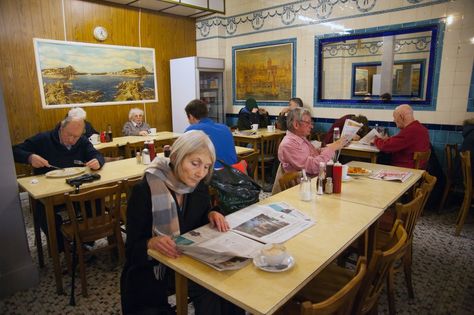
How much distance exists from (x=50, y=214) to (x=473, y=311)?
10.3 ft

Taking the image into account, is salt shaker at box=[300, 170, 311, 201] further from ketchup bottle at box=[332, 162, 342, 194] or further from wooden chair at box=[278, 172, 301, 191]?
wooden chair at box=[278, 172, 301, 191]

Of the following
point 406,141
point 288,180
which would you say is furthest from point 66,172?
point 406,141

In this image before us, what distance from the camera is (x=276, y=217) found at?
1.87 meters

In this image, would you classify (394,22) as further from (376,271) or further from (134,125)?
(376,271)

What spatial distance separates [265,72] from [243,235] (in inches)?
209

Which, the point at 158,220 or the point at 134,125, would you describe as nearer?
the point at 158,220

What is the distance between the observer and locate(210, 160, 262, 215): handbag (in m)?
1.98

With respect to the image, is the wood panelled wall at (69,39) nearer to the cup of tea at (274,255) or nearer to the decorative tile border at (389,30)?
the decorative tile border at (389,30)

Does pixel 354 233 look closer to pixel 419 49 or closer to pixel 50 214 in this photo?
pixel 50 214

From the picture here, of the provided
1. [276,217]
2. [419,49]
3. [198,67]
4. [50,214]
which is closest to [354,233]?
[276,217]

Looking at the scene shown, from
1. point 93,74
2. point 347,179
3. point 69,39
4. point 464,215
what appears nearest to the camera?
point 347,179

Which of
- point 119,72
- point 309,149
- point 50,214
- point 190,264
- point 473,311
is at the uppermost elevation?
point 119,72

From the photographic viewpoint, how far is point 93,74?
18.5 feet

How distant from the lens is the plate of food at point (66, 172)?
2850mm
